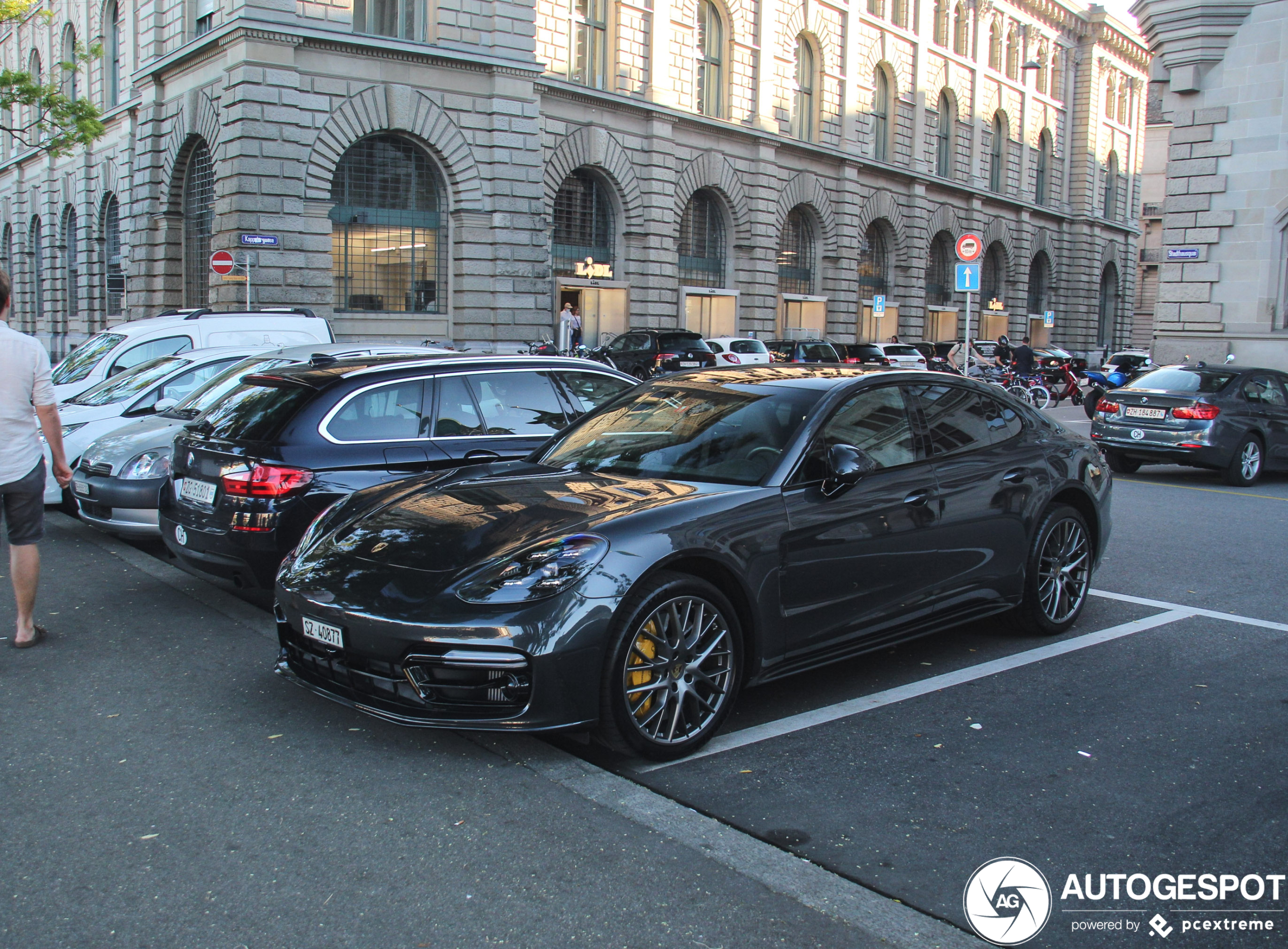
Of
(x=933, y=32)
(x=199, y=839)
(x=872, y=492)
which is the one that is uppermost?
(x=933, y=32)

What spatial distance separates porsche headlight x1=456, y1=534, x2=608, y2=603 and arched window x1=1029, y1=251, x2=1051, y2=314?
2428 inches

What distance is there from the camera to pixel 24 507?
19.2ft

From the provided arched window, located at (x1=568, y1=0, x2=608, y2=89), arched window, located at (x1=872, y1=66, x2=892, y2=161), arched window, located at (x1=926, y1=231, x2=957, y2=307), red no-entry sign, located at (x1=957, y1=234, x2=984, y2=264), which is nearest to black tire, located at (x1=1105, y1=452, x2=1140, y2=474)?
red no-entry sign, located at (x1=957, y1=234, x2=984, y2=264)

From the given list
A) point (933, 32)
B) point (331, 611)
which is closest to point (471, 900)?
point (331, 611)

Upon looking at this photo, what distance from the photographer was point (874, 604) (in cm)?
513

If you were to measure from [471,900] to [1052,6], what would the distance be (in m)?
63.8

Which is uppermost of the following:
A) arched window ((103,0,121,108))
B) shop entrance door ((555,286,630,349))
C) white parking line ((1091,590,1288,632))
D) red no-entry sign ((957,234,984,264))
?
arched window ((103,0,121,108))

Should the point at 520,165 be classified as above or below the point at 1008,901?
above

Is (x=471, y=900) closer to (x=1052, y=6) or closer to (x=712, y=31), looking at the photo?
(x=712, y=31)

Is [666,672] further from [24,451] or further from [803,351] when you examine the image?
[803,351]

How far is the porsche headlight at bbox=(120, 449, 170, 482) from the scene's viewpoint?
8094mm

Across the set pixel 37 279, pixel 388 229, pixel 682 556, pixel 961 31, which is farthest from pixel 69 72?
pixel 682 556

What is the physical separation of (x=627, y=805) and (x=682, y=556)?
962 millimetres

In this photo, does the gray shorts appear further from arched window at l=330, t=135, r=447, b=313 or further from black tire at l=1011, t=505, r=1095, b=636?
arched window at l=330, t=135, r=447, b=313
